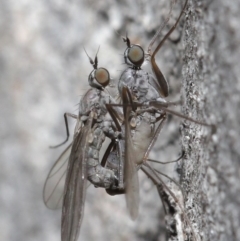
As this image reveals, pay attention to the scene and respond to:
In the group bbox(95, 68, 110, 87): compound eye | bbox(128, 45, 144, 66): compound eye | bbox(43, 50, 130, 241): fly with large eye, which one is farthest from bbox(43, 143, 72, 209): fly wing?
bbox(128, 45, 144, 66): compound eye

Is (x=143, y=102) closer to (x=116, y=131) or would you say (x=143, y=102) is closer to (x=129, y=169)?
(x=116, y=131)

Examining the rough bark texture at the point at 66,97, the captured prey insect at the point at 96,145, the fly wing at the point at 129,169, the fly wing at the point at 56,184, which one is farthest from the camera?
the fly wing at the point at 56,184

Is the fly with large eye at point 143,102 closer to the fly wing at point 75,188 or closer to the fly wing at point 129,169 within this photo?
the fly wing at point 129,169

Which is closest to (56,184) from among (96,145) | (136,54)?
(96,145)

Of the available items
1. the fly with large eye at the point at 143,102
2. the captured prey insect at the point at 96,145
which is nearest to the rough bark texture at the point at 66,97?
the fly with large eye at the point at 143,102

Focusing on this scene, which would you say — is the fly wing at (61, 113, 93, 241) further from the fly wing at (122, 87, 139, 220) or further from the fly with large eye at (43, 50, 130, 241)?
the fly wing at (122, 87, 139, 220)

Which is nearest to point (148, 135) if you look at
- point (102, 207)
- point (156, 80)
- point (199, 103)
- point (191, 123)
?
point (156, 80)

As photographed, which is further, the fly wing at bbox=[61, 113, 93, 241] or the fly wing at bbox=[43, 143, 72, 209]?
the fly wing at bbox=[43, 143, 72, 209]
